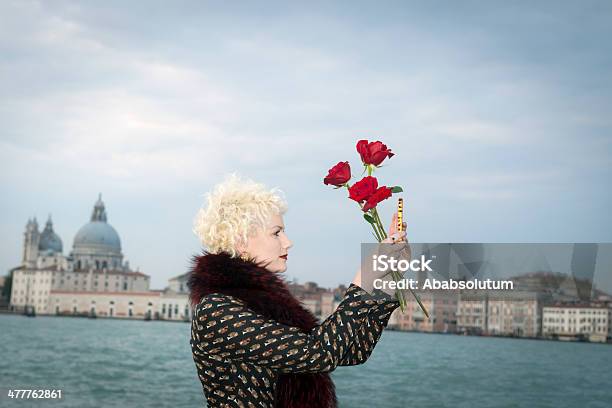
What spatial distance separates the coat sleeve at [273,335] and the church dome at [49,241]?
76.5m

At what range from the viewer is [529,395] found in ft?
79.0

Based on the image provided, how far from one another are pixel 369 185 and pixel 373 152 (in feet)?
0.21

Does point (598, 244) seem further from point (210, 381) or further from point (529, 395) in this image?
point (529, 395)

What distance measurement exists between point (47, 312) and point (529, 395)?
53.1m

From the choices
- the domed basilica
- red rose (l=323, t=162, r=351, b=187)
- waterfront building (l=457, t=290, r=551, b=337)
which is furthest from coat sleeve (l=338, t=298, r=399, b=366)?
the domed basilica

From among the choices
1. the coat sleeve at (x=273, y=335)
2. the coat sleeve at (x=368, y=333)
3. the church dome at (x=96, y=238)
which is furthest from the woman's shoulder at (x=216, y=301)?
the church dome at (x=96, y=238)

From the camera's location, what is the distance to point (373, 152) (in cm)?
144

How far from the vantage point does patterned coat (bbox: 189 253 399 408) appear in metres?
1.21

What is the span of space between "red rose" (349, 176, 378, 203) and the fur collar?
0.63 ft

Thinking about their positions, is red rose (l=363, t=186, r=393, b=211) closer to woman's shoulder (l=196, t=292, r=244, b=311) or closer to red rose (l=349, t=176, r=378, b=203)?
red rose (l=349, t=176, r=378, b=203)

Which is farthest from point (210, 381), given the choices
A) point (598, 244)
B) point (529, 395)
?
point (529, 395)

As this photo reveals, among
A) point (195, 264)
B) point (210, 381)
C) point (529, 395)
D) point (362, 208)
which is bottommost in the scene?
point (529, 395)

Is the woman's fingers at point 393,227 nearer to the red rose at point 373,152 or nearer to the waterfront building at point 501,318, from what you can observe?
the red rose at point 373,152

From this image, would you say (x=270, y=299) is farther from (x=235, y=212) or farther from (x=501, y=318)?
(x=501, y=318)
